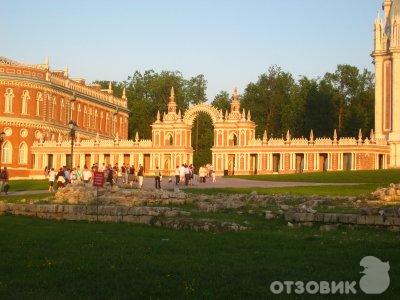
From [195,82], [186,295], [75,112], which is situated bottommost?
[186,295]

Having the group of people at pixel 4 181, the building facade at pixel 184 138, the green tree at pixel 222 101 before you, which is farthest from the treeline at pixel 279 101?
the group of people at pixel 4 181

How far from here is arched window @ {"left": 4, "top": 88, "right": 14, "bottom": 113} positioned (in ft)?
270

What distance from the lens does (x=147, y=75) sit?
12300 cm

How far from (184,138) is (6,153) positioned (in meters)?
22.4

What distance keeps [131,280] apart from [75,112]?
83.0 meters

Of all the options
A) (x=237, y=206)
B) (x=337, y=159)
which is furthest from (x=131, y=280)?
(x=337, y=159)

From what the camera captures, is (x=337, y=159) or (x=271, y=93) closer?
(x=337, y=159)

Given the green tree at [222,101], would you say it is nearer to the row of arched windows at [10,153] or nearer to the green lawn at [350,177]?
the row of arched windows at [10,153]

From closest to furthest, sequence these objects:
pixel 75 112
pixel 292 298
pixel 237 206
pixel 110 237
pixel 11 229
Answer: pixel 292 298 → pixel 110 237 → pixel 11 229 → pixel 237 206 → pixel 75 112

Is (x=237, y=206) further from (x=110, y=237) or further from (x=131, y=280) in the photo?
(x=131, y=280)

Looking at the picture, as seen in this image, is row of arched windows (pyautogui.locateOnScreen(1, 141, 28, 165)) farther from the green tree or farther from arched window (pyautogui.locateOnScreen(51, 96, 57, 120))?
the green tree

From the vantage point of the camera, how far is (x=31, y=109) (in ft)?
276

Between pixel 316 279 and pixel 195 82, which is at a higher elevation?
pixel 195 82

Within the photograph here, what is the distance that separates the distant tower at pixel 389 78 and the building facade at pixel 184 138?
3.6 inches
